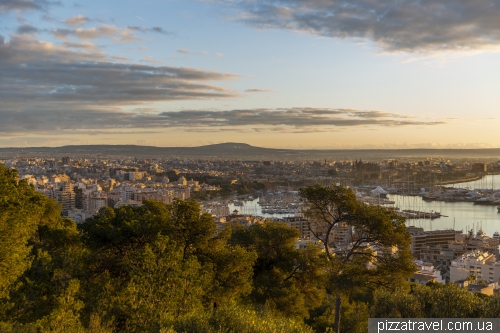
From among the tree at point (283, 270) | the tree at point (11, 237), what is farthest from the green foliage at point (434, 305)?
the tree at point (11, 237)

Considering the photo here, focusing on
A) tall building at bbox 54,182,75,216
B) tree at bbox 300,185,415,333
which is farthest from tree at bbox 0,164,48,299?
tall building at bbox 54,182,75,216

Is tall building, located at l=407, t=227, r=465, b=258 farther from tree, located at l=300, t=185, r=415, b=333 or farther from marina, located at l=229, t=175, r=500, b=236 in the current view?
Result: tree, located at l=300, t=185, r=415, b=333

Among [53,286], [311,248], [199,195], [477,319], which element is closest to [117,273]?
[53,286]

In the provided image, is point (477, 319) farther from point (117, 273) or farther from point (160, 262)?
point (117, 273)

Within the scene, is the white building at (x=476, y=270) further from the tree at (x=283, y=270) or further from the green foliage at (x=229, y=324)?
the green foliage at (x=229, y=324)

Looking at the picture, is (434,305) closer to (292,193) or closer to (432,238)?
(432,238)
